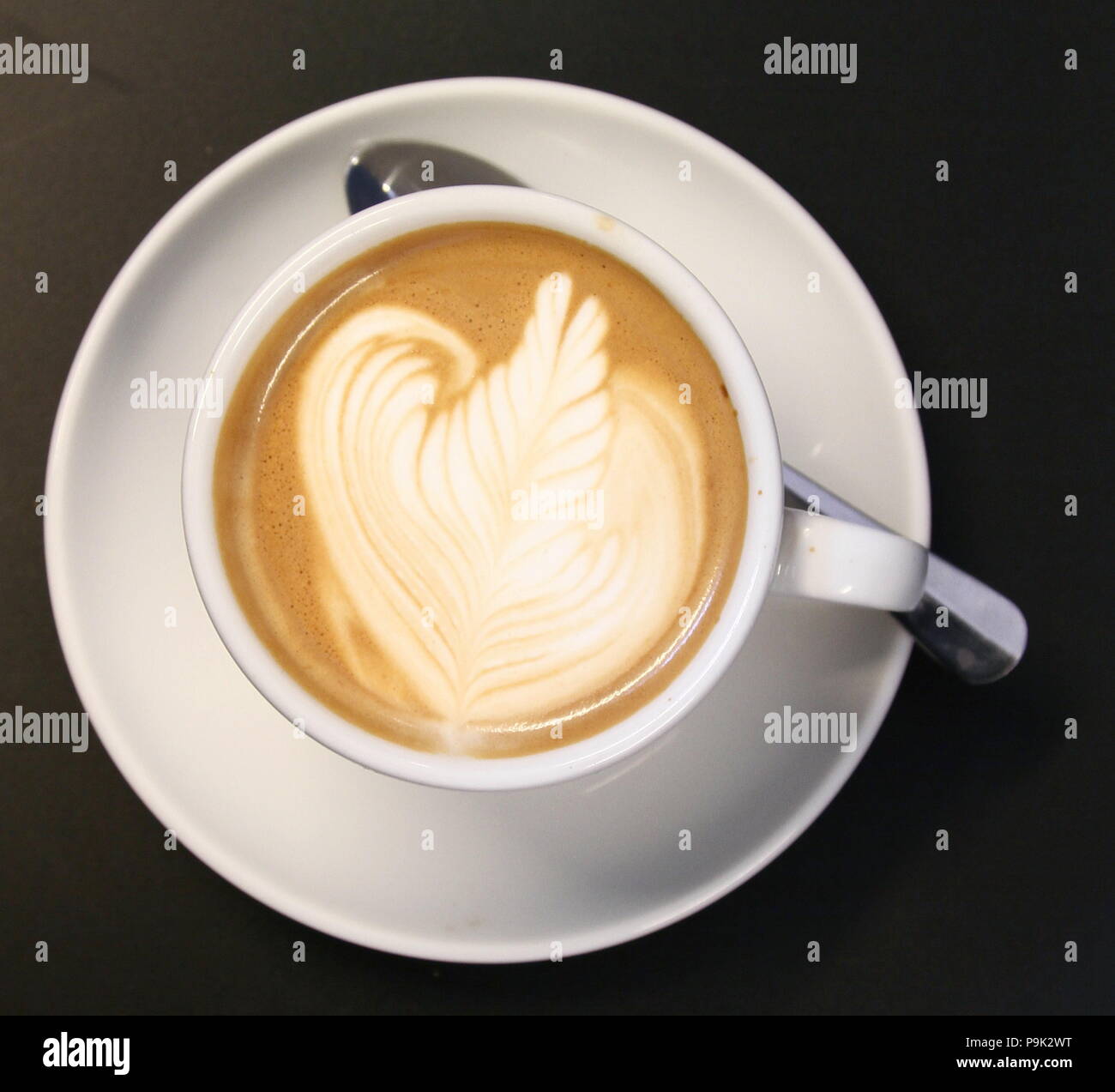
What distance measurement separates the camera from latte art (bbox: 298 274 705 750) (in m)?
1.14

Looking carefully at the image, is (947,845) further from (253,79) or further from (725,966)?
(253,79)

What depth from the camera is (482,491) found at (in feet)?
3.75

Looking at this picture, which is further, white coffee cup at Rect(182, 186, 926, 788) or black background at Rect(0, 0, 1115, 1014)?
black background at Rect(0, 0, 1115, 1014)

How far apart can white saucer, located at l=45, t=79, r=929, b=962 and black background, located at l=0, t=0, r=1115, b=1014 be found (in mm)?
293

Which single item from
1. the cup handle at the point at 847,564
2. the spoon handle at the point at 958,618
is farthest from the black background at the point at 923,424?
the cup handle at the point at 847,564

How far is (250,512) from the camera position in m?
1.16

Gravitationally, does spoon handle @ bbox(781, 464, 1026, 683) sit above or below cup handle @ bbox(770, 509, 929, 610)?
below

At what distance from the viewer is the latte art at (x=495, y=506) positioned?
114 cm

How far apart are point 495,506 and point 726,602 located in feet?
0.94

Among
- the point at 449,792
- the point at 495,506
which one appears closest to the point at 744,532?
the point at 495,506

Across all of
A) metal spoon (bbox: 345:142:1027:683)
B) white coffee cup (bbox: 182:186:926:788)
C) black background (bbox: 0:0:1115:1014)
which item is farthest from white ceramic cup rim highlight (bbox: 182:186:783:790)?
black background (bbox: 0:0:1115:1014)

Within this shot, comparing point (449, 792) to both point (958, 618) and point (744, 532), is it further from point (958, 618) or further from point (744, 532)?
point (958, 618)

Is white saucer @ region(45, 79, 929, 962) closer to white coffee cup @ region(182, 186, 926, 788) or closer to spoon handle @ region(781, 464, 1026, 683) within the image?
spoon handle @ region(781, 464, 1026, 683)
